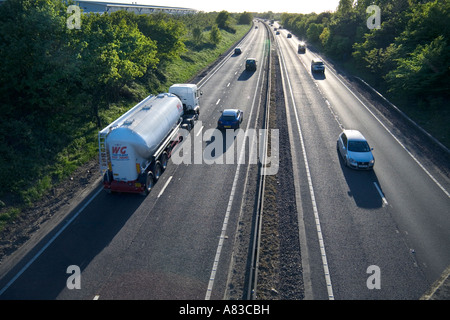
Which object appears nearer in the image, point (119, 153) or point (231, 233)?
point (231, 233)

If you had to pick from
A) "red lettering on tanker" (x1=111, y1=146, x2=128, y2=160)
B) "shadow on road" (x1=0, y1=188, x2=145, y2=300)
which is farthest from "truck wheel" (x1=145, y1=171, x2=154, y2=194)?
"red lettering on tanker" (x1=111, y1=146, x2=128, y2=160)

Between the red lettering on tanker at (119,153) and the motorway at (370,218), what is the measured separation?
373 inches

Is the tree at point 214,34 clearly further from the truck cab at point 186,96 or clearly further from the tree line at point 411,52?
the truck cab at point 186,96

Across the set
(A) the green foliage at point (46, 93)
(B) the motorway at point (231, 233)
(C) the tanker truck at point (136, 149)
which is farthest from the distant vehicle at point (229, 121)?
(A) the green foliage at point (46, 93)

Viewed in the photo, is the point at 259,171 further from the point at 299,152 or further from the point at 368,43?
the point at 368,43

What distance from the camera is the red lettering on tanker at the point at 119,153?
49.0 feet

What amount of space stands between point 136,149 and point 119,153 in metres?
0.88

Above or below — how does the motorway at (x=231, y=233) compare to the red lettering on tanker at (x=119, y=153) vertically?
below

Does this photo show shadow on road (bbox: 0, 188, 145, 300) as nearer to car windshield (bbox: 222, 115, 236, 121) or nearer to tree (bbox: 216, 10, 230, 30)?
car windshield (bbox: 222, 115, 236, 121)

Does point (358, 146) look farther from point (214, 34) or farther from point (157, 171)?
point (214, 34)

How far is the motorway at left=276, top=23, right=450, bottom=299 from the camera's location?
434 inches

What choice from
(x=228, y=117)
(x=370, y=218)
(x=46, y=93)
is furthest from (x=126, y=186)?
(x=370, y=218)

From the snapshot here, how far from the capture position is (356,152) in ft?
62.7

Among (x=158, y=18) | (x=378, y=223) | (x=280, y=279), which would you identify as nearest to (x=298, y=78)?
(x=158, y=18)
